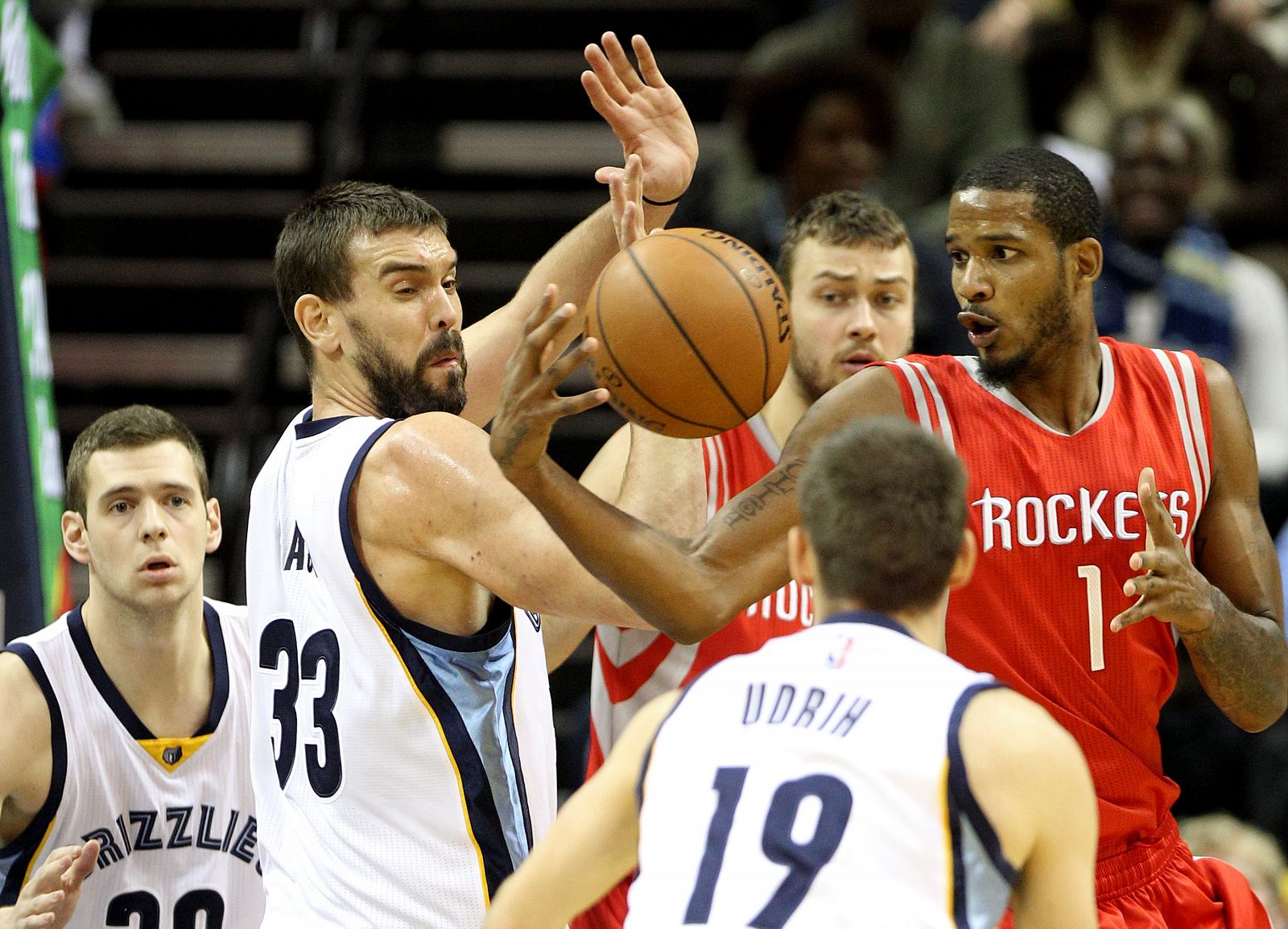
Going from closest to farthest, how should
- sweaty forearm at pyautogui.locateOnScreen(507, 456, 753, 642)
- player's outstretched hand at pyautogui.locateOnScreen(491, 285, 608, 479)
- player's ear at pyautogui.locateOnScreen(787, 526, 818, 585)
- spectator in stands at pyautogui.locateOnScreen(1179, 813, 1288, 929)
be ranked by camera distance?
player's ear at pyautogui.locateOnScreen(787, 526, 818, 585), player's outstretched hand at pyautogui.locateOnScreen(491, 285, 608, 479), sweaty forearm at pyautogui.locateOnScreen(507, 456, 753, 642), spectator in stands at pyautogui.locateOnScreen(1179, 813, 1288, 929)

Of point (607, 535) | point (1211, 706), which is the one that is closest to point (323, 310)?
point (607, 535)

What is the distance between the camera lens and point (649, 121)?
4395mm

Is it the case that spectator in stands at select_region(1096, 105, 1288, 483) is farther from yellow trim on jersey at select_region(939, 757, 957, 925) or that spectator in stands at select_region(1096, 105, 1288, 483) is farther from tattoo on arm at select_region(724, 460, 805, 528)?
yellow trim on jersey at select_region(939, 757, 957, 925)

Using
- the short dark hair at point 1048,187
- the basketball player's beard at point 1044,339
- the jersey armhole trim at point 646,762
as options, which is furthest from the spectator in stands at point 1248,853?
the jersey armhole trim at point 646,762

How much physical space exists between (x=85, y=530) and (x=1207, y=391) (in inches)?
116

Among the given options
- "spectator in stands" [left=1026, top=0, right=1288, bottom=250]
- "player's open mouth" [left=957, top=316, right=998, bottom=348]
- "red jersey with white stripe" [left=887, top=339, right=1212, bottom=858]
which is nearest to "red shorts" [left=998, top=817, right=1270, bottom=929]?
"red jersey with white stripe" [left=887, top=339, right=1212, bottom=858]

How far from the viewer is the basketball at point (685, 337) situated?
12.1ft

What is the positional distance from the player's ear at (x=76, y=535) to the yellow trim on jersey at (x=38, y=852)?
0.73 meters

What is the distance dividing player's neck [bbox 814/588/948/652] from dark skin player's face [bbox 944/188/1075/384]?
3.93 ft

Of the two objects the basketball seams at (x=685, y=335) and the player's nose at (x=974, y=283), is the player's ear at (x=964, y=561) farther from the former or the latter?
the player's nose at (x=974, y=283)

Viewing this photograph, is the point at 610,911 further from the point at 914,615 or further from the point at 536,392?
the point at 914,615

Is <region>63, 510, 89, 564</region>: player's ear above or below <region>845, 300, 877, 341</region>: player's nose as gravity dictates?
below

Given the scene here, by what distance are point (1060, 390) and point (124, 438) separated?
8.17 ft

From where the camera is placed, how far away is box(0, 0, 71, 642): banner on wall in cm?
493
